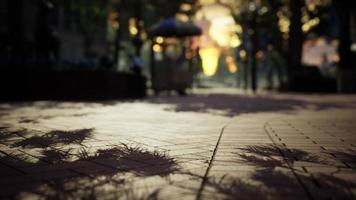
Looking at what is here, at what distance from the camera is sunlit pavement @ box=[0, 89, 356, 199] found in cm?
227

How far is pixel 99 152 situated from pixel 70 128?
69.2 inches

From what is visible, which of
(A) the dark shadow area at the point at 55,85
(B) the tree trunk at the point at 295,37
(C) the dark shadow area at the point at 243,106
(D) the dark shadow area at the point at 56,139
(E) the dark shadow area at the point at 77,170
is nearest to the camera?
(E) the dark shadow area at the point at 77,170

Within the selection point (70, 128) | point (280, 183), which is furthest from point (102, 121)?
point (280, 183)

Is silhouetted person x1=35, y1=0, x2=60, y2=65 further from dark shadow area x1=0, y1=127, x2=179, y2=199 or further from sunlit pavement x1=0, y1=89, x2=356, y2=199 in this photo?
dark shadow area x1=0, y1=127, x2=179, y2=199

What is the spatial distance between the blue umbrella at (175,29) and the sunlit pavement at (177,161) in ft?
34.0

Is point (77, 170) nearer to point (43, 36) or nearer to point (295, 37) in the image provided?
point (43, 36)

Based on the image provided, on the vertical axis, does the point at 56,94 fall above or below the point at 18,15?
below

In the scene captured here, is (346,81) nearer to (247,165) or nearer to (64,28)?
(247,165)

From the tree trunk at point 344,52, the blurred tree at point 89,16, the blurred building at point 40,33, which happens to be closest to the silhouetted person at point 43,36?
the blurred building at point 40,33

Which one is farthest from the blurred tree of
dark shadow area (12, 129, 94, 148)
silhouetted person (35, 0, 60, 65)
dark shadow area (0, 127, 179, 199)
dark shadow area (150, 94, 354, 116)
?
dark shadow area (0, 127, 179, 199)

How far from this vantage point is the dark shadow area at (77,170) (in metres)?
2.24

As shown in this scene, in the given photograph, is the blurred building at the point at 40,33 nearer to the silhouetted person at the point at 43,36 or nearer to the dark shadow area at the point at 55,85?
the silhouetted person at the point at 43,36

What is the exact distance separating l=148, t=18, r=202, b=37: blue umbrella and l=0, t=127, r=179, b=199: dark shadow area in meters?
11.7

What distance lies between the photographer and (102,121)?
5898mm
